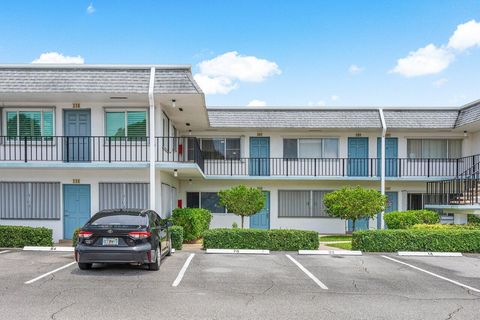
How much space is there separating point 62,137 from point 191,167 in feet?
17.4

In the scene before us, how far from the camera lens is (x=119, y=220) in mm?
11031

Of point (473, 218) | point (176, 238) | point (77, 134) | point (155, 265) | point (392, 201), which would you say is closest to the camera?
point (155, 265)

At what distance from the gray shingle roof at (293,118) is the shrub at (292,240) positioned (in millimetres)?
9641

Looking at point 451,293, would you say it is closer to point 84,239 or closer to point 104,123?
point 84,239

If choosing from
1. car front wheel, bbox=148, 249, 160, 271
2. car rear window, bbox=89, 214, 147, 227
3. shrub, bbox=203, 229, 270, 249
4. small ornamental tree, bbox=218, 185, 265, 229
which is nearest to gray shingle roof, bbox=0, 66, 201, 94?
shrub, bbox=203, 229, 270, 249

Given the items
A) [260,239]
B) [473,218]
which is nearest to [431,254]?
[473,218]

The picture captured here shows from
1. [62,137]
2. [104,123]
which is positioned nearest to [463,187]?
[104,123]

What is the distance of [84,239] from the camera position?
10500 mm

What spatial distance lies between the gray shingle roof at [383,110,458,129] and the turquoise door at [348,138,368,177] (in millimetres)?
1915

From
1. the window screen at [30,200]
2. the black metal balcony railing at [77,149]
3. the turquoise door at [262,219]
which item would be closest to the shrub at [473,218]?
the turquoise door at [262,219]

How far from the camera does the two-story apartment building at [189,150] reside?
56.4 feet

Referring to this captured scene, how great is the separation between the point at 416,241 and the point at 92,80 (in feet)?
42.7

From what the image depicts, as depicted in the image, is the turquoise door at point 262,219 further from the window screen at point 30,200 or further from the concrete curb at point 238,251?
the window screen at point 30,200

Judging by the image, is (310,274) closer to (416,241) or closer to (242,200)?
(416,241)
